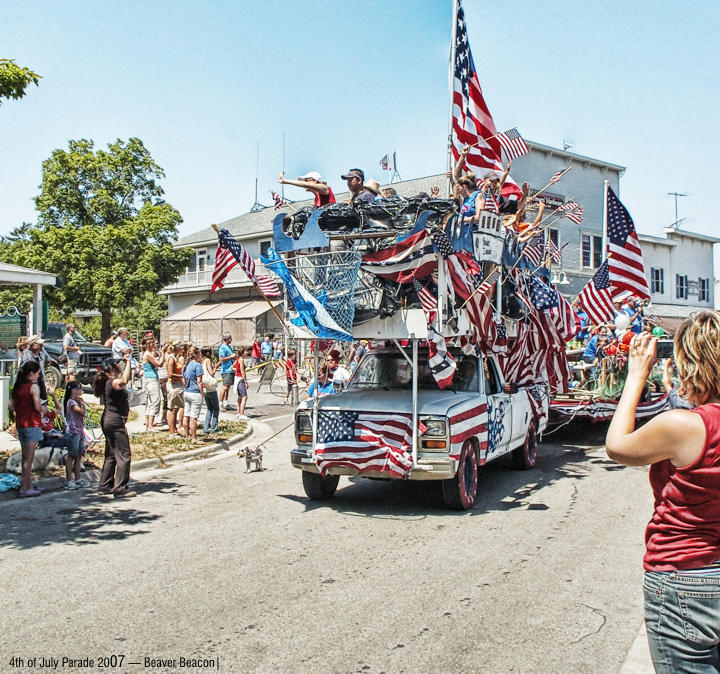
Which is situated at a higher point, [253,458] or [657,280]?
[657,280]

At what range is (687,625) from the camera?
2539 mm

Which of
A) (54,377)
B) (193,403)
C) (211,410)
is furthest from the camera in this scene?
(54,377)

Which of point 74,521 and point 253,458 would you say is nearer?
point 74,521

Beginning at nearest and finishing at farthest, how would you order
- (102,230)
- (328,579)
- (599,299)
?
(328,579) → (599,299) → (102,230)

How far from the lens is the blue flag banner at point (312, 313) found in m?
7.68

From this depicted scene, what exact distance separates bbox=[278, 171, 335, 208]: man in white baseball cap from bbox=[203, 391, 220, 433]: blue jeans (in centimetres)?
568

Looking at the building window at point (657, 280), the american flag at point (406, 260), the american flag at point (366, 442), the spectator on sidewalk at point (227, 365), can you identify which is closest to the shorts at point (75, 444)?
the american flag at point (366, 442)

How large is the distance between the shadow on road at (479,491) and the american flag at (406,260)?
2.69m

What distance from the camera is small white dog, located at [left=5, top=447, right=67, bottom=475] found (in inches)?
377

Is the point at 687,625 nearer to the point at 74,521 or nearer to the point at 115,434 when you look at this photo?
the point at 74,521

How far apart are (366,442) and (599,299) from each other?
213 inches

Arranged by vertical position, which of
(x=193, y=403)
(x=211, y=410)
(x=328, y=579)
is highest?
(x=193, y=403)

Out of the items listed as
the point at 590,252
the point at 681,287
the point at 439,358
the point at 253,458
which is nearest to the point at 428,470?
the point at 439,358

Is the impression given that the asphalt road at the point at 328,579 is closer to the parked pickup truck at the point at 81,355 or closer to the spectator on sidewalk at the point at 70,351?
the spectator on sidewalk at the point at 70,351
